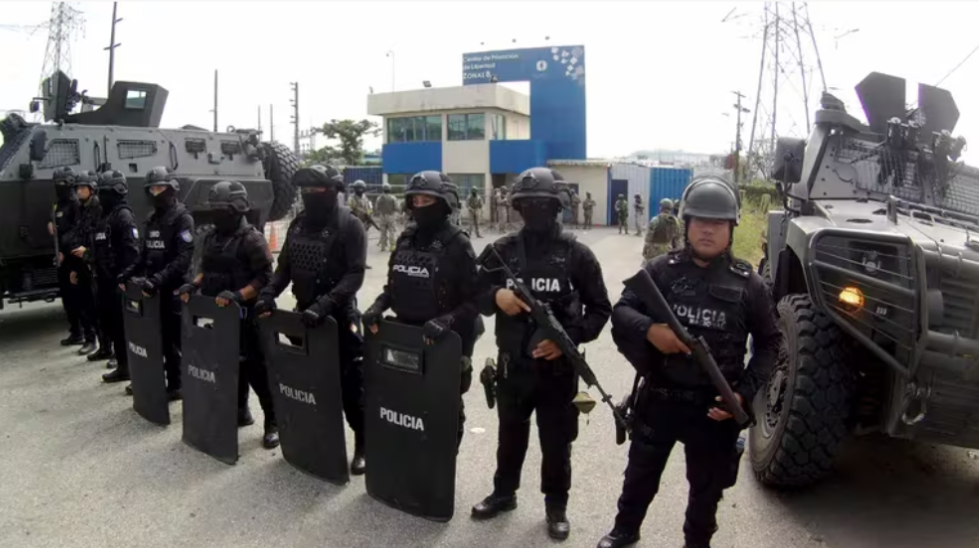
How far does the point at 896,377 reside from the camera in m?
3.14

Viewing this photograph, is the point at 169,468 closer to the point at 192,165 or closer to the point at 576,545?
the point at 576,545

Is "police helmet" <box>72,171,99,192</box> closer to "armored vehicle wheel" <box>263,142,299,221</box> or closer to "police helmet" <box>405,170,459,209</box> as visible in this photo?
"armored vehicle wheel" <box>263,142,299,221</box>

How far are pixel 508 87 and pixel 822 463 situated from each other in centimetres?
2778

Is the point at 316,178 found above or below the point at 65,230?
above

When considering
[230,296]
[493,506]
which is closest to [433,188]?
[230,296]

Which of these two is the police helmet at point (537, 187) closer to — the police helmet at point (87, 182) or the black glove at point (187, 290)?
the black glove at point (187, 290)

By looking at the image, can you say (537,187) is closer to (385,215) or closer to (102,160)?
(102,160)

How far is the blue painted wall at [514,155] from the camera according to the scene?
90.0 feet

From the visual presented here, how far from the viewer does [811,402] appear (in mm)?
3309

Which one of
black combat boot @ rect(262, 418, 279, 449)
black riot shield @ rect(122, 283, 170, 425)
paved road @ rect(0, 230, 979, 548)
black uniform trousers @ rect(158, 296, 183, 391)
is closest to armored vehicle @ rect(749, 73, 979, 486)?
paved road @ rect(0, 230, 979, 548)

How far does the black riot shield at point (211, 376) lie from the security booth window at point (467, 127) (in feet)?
81.2

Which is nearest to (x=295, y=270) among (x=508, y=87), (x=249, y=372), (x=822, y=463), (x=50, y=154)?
(x=249, y=372)

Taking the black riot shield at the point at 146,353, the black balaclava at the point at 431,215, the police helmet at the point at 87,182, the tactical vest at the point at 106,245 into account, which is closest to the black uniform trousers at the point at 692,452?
the black balaclava at the point at 431,215

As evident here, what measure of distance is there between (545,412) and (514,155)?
24940 mm
